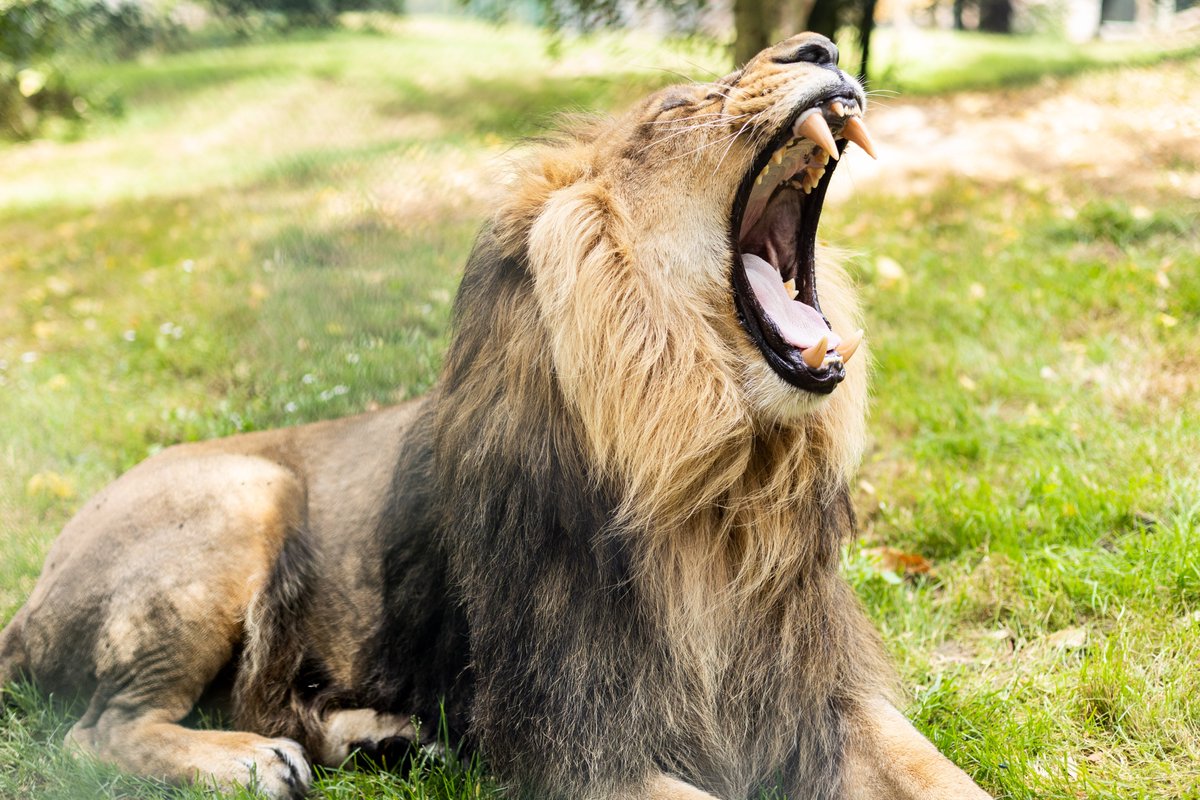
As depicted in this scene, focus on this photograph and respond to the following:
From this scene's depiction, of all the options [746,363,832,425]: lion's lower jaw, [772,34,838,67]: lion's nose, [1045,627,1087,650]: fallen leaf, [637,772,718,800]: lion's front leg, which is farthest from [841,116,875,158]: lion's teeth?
[1045,627,1087,650]: fallen leaf

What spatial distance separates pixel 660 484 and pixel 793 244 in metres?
0.93

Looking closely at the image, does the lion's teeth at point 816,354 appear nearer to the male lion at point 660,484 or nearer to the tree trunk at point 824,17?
the male lion at point 660,484

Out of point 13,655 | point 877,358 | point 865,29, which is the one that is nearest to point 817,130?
point 13,655

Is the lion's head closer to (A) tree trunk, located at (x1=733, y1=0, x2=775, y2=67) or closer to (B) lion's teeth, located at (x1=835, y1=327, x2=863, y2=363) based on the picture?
(B) lion's teeth, located at (x1=835, y1=327, x2=863, y2=363)

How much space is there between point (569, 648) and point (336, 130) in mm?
3405

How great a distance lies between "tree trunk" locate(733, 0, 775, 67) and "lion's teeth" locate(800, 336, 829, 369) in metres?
4.81

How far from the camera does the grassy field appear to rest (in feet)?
10.6

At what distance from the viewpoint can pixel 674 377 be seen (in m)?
2.57

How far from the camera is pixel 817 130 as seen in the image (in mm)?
2594

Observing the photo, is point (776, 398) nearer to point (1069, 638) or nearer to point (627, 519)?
point (627, 519)

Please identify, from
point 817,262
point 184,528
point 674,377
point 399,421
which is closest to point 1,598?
point 184,528

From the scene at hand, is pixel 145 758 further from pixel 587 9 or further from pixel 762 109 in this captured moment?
pixel 587 9

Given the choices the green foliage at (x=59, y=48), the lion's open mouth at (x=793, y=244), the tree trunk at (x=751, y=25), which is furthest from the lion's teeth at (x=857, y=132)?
the tree trunk at (x=751, y=25)

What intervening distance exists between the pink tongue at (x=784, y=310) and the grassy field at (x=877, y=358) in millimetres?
547
